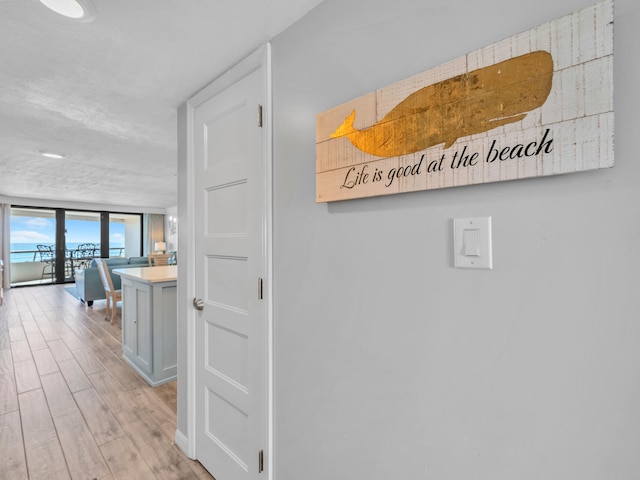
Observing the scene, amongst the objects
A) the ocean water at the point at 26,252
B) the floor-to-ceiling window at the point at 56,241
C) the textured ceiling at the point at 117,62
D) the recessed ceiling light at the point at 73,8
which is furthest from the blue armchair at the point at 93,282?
the recessed ceiling light at the point at 73,8

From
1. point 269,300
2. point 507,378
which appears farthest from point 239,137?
point 507,378

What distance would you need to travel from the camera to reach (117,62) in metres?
1.50

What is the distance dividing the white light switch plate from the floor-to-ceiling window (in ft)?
34.1

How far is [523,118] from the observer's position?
669 mm

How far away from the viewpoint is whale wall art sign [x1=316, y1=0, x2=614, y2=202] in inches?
23.7

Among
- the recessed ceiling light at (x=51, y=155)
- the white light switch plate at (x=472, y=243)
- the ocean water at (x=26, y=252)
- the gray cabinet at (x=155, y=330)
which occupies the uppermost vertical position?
the recessed ceiling light at (x=51, y=155)

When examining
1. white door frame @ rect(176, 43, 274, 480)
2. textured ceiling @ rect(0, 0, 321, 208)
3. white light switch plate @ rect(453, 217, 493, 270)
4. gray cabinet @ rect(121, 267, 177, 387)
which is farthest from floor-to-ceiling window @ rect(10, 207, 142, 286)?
white light switch plate @ rect(453, 217, 493, 270)

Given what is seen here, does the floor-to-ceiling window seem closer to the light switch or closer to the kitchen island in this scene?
the kitchen island

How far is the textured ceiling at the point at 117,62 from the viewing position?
117 centimetres

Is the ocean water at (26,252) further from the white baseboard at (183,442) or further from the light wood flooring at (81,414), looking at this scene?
the white baseboard at (183,442)

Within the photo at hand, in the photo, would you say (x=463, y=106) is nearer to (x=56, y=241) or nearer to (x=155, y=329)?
(x=155, y=329)

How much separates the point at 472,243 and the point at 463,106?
0.34 m

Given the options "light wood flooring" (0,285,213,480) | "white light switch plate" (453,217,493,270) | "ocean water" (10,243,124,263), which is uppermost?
"white light switch plate" (453,217,493,270)

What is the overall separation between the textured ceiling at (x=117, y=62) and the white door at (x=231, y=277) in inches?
7.4
